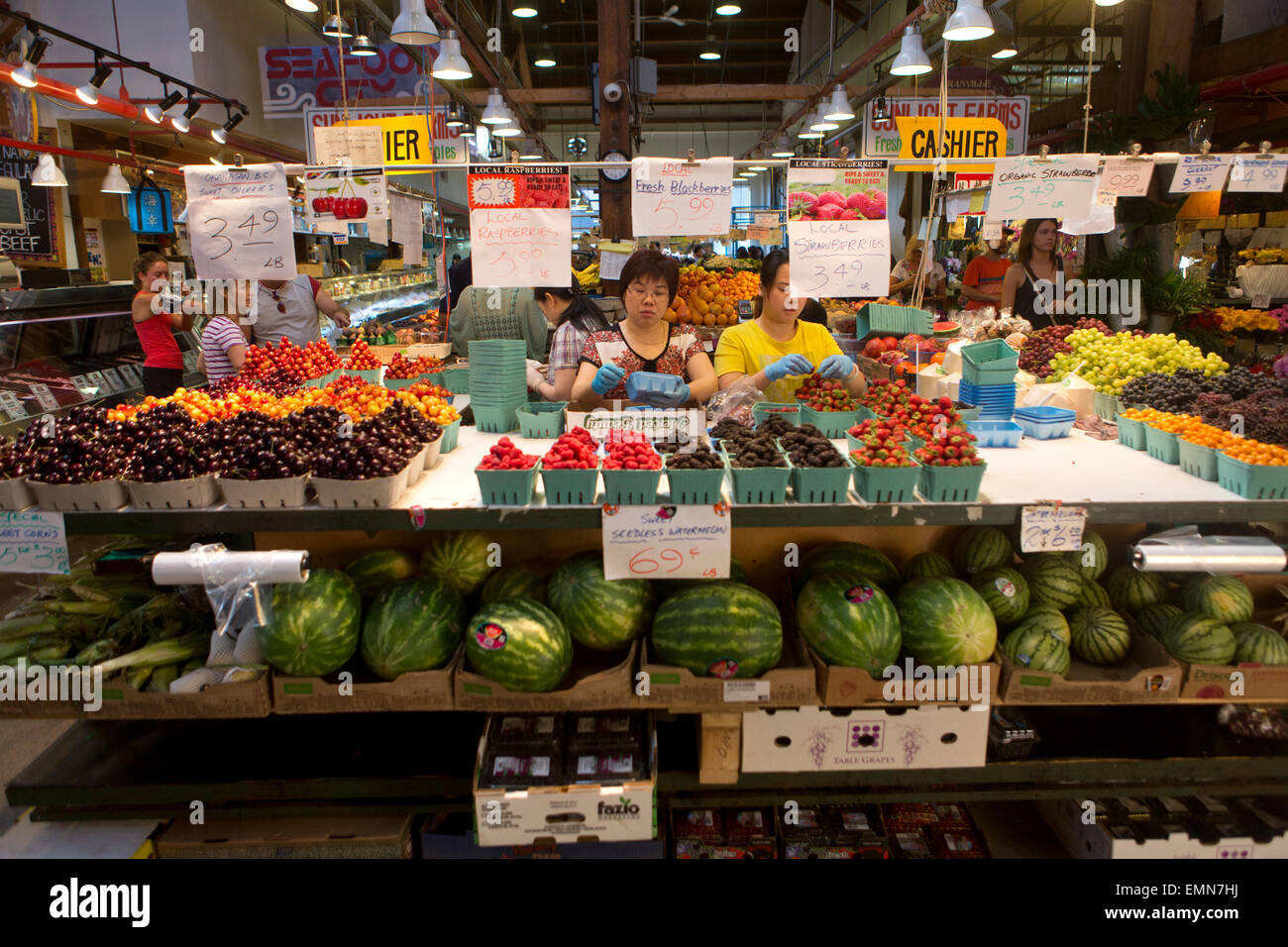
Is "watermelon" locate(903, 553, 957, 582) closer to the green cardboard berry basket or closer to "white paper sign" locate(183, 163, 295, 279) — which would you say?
the green cardboard berry basket

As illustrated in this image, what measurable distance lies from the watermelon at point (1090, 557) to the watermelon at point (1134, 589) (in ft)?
0.20

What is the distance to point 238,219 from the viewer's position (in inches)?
112

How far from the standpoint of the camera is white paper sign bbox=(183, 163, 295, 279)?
2.84 meters

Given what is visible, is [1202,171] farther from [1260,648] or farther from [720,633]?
[720,633]

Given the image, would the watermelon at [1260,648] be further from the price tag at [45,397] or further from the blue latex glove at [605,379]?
the price tag at [45,397]

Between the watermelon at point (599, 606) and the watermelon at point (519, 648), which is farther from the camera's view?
the watermelon at point (599, 606)

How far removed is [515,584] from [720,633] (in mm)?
681

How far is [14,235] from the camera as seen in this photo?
8812 mm

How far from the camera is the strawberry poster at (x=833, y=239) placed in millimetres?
2785

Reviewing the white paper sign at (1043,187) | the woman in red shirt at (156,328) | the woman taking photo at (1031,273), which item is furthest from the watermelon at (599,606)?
the woman in red shirt at (156,328)

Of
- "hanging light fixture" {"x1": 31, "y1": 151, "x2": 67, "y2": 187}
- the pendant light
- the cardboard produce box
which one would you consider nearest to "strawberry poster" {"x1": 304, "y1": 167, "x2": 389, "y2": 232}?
the cardboard produce box

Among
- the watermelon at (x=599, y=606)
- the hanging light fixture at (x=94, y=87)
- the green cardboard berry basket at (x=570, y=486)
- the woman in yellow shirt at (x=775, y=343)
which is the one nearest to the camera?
the green cardboard berry basket at (x=570, y=486)

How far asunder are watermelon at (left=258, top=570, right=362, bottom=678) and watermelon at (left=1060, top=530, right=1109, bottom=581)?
7.64 ft

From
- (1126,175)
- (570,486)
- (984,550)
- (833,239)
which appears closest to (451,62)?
(833,239)
